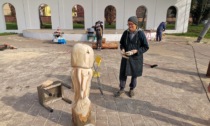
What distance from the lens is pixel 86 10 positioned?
18.4m

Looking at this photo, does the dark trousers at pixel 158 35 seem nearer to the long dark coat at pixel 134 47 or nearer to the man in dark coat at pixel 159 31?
the man in dark coat at pixel 159 31

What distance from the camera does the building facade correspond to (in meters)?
18.1

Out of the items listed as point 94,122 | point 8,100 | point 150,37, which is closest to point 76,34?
point 150,37

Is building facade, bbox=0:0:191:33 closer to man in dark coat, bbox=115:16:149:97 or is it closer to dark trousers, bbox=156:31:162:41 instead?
dark trousers, bbox=156:31:162:41

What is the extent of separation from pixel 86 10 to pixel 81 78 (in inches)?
638

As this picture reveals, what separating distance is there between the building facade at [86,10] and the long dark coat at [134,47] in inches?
579

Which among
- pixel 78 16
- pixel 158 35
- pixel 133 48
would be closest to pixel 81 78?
pixel 133 48

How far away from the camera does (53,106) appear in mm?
4359

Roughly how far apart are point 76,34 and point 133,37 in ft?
33.7

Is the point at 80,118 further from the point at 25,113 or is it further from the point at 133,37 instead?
the point at 133,37

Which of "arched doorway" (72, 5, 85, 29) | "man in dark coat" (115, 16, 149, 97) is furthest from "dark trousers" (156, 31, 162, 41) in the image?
"arched doorway" (72, 5, 85, 29)

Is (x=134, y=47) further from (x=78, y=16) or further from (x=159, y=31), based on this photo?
(x=78, y=16)

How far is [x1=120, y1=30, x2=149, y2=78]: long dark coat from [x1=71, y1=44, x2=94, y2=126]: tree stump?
1.41 meters

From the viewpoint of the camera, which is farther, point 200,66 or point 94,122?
point 200,66
